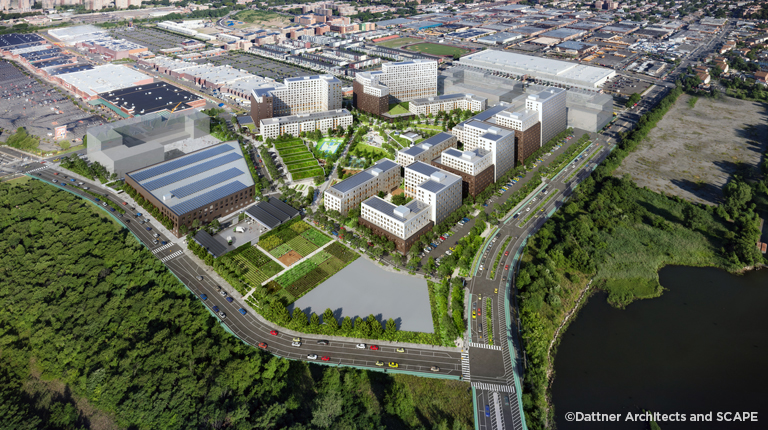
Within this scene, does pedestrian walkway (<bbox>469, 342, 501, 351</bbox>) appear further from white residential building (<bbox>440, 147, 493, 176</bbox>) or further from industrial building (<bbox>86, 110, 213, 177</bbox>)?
industrial building (<bbox>86, 110, 213, 177</bbox>)

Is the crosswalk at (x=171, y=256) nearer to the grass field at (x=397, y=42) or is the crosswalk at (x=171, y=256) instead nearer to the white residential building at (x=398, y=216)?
the white residential building at (x=398, y=216)

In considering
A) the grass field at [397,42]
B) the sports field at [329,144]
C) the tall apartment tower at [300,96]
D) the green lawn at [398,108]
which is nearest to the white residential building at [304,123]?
the sports field at [329,144]

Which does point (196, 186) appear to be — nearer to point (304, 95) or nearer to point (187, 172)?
point (187, 172)

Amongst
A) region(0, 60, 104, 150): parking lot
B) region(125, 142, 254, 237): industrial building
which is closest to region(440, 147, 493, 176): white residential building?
region(125, 142, 254, 237): industrial building

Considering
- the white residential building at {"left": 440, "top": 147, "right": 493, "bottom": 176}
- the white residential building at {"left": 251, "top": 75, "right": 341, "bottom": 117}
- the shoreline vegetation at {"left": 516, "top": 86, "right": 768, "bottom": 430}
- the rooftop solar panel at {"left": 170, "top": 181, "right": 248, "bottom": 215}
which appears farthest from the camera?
the white residential building at {"left": 251, "top": 75, "right": 341, "bottom": 117}

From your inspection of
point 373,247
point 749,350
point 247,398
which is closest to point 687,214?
point 749,350

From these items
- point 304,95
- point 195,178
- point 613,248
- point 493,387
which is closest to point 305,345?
point 493,387
